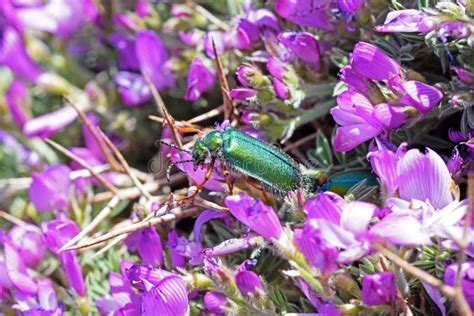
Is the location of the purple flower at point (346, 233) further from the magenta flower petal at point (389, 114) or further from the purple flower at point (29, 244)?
the purple flower at point (29, 244)

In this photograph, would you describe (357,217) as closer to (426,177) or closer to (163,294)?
(426,177)

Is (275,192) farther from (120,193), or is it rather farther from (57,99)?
(57,99)

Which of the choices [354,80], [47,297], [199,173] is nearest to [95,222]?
[47,297]

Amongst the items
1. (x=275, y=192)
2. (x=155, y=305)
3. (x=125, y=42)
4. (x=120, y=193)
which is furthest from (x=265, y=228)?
(x=125, y=42)

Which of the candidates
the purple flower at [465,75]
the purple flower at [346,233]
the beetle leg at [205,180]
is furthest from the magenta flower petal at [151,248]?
the purple flower at [465,75]

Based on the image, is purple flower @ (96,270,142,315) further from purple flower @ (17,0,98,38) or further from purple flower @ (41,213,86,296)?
purple flower @ (17,0,98,38)

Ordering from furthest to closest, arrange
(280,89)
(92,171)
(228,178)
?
(92,171), (280,89), (228,178)
